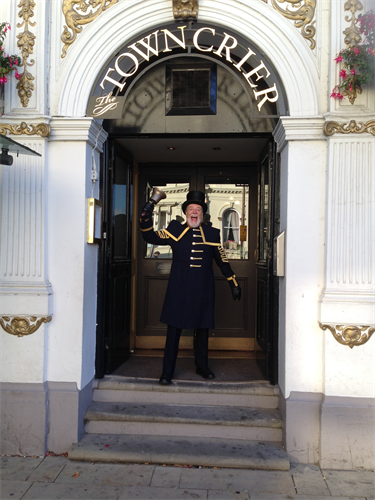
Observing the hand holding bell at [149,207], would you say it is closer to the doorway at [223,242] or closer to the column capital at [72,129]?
the column capital at [72,129]

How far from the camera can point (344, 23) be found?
13.8ft

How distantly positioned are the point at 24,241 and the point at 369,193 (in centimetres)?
316

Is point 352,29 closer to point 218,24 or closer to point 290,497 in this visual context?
point 218,24

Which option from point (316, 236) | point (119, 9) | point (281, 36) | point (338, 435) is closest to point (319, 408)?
point (338, 435)

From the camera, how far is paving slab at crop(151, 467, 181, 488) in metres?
3.79

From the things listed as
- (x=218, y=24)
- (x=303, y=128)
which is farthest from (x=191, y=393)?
(x=218, y=24)

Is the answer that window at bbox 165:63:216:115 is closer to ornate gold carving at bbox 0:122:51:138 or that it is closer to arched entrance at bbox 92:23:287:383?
arched entrance at bbox 92:23:287:383

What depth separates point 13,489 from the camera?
3.71 m

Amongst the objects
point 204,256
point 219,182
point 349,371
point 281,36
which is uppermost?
point 281,36

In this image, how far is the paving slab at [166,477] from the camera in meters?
3.79

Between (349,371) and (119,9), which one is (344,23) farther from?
(349,371)

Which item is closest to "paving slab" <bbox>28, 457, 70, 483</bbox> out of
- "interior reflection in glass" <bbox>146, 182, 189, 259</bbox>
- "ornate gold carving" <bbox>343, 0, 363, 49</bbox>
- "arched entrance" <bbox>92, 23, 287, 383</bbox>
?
"arched entrance" <bbox>92, 23, 287, 383</bbox>

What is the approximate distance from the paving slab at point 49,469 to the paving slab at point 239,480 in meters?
1.06

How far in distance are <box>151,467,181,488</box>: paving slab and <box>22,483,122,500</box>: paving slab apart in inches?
11.4
